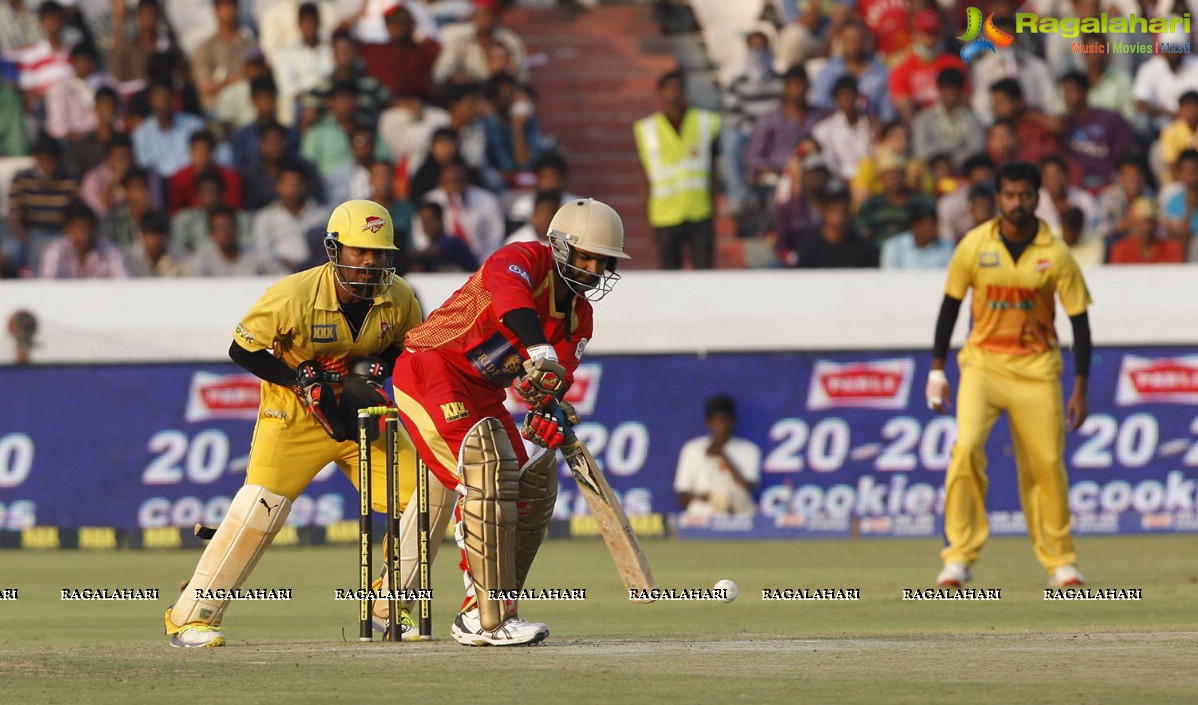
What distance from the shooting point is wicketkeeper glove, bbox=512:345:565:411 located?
8.37 metres

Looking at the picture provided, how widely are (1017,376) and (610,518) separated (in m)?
4.26

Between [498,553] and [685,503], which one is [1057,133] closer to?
[685,503]

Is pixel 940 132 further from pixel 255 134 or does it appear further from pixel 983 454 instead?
pixel 983 454

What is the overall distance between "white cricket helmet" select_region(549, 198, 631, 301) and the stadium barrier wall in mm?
8459

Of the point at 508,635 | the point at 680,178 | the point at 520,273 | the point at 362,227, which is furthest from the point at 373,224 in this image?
the point at 680,178

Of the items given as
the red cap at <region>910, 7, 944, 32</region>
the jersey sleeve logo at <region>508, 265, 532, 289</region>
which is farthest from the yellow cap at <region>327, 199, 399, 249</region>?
the red cap at <region>910, 7, 944, 32</region>

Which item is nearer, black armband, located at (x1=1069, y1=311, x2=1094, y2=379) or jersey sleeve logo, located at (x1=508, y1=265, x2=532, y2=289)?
jersey sleeve logo, located at (x1=508, y1=265, x2=532, y2=289)

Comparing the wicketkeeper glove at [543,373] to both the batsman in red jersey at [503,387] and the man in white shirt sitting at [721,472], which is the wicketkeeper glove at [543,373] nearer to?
the batsman in red jersey at [503,387]

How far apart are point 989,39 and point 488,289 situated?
14.2 meters

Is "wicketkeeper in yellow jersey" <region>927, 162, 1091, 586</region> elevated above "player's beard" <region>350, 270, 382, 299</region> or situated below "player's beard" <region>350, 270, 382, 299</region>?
below

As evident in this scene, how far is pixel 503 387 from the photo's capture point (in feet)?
29.8

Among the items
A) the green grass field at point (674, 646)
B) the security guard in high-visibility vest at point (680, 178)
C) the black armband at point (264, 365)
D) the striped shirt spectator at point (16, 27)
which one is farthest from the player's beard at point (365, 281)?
the striped shirt spectator at point (16, 27)

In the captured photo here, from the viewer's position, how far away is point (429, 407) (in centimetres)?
883

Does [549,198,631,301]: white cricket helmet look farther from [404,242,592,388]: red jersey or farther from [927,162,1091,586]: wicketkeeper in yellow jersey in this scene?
[927,162,1091,586]: wicketkeeper in yellow jersey
